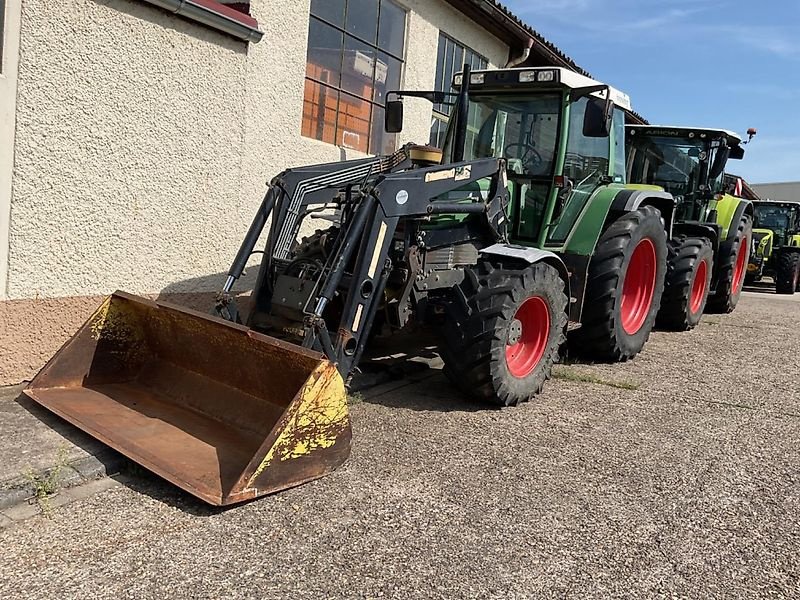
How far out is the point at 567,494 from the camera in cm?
349

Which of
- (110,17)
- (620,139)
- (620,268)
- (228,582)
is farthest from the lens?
(620,139)


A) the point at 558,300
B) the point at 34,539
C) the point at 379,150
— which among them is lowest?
the point at 34,539

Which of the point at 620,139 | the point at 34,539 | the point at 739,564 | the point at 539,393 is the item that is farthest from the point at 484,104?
the point at 34,539

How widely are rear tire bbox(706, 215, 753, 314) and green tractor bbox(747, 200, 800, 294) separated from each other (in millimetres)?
4957

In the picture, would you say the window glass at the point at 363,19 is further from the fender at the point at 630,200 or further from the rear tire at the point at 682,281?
the rear tire at the point at 682,281

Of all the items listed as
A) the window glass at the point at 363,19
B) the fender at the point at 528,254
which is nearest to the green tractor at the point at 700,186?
the window glass at the point at 363,19

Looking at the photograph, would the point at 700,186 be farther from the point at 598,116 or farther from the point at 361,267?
the point at 361,267

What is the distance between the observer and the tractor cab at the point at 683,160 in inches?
377

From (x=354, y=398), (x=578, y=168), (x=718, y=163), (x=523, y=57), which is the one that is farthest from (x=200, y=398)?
(x=718, y=163)

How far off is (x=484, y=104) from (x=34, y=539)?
15.1 ft

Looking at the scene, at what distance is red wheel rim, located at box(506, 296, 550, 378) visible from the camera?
4949 mm

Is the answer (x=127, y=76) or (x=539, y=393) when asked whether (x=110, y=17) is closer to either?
(x=127, y=76)

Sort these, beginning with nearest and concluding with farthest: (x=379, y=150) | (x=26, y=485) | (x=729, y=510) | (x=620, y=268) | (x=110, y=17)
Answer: (x=26, y=485) < (x=729, y=510) < (x=110, y=17) < (x=620, y=268) < (x=379, y=150)

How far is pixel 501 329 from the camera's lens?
448 centimetres
